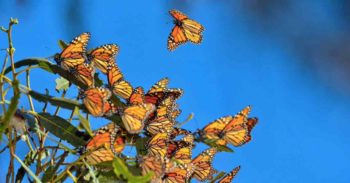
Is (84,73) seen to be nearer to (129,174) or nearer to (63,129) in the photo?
(63,129)

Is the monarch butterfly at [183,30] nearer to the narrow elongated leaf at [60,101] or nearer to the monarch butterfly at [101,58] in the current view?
the monarch butterfly at [101,58]

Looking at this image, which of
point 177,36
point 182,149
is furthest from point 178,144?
point 177,36

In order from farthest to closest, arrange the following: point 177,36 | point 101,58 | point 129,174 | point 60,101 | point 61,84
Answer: point 177,36, point 61,84, point 101,58, point 60,101, point 129,174

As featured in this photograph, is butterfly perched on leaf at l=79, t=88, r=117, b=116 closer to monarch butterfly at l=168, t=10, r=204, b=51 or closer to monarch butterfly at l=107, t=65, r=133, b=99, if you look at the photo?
monarch butterfly at l=107, t=65, r=133, b=99

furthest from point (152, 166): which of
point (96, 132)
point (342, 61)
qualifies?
point (342, 61)

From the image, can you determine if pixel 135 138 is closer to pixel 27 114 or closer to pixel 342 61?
pixel 27 114

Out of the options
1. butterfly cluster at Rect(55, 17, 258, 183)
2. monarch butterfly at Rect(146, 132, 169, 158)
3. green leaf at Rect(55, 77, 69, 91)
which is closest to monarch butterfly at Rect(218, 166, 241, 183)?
butterfly cluster at Rect(55, 17, 258, 183)

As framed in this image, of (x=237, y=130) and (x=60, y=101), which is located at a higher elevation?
(x=237, y=130)
